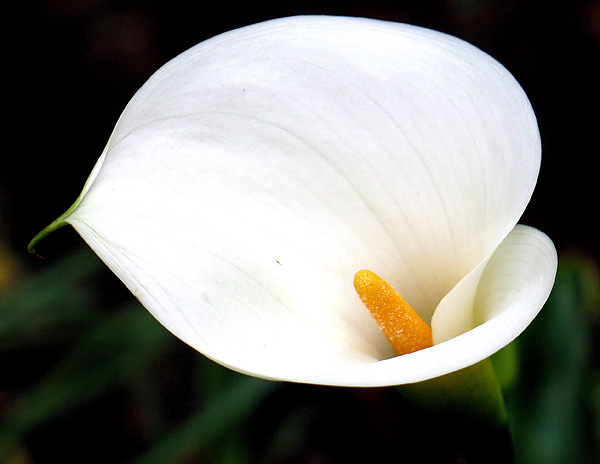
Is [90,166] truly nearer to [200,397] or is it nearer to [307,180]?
[200,397]

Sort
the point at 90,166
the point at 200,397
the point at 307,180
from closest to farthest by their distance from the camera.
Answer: the point at 307,180 → the point at 200,397 → the point at 90,166

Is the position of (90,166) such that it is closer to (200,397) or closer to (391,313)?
(200,397)

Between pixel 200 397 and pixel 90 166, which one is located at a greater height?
pixel 90 166

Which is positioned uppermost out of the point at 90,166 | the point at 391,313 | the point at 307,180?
the point at 307,180

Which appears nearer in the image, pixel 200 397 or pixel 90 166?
pixel 200 397

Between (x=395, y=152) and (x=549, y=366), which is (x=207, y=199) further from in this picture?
(x=549, y=366)

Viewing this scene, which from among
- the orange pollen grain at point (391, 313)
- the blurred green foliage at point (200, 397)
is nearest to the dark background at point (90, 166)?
the blurred green foliage at point (200, 397)

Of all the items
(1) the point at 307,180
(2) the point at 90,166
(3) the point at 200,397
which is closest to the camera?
(1) the point at 307,180

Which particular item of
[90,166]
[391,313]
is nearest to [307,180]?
[391,313]

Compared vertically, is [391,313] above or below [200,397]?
above
